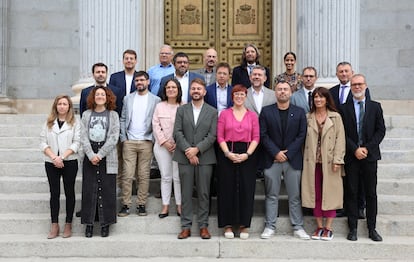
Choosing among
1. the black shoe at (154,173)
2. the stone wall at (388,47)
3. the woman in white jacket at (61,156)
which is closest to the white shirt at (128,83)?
the woman in white jacket at (61,156)

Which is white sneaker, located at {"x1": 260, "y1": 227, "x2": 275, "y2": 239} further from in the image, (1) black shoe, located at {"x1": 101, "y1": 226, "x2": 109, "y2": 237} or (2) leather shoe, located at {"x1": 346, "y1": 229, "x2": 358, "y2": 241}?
(1) black shoe, located at {"x1": 101, "y1": 226, "x2": 109, "y2": 237}

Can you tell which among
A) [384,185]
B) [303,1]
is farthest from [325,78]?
[384,185]

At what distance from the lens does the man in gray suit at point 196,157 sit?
6.52m

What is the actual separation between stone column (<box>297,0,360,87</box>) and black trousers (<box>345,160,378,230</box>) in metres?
2.67

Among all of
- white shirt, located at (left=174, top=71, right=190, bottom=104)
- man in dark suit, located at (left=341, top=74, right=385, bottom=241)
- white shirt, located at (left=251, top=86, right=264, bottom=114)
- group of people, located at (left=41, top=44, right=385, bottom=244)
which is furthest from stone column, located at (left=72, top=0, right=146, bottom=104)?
man in dark suit, located at (left=341, top=74, right=385, bottom=241)

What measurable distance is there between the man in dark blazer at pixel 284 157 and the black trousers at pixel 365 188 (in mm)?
578

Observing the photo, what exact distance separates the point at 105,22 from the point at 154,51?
2.81 meters

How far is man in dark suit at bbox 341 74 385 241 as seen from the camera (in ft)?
21.0

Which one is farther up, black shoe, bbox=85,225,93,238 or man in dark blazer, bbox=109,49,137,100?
man in dark blazer, bbox=109,49,137,100

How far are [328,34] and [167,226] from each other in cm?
433

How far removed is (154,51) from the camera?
1163 cm

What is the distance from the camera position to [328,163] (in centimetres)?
644

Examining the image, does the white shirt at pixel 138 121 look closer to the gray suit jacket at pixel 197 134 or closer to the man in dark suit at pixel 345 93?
the gray suit jacket at pixel 197 134

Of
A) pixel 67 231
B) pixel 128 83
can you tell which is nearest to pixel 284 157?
pixel 128 83
